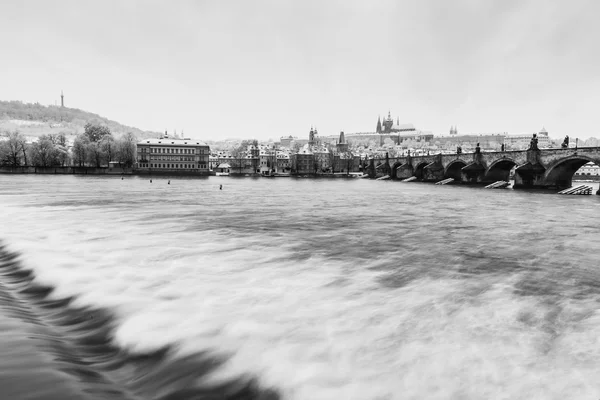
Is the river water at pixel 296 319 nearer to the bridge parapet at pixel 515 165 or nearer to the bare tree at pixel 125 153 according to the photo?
the bridge parapet at pixel 515 165

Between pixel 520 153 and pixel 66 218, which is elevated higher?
pixel 520 153

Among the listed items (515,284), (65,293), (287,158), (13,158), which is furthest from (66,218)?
(287,158)

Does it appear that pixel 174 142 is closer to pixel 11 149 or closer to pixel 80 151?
pixel 80 151

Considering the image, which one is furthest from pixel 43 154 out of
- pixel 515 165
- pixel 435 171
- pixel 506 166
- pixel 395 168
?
pixel 515 165

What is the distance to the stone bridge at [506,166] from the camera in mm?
61062

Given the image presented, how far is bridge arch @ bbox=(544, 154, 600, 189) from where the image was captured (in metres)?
61.4

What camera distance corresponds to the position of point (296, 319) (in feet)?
25.2

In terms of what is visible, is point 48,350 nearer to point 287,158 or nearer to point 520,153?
point 520,153

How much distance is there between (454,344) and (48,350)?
5961 millimetres

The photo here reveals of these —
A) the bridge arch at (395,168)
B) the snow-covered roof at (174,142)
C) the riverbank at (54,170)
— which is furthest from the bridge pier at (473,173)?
the riverbank at (54,170)

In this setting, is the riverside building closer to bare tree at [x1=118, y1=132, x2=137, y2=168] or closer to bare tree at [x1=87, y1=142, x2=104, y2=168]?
bare tree at [x1=118, y1=132, x2=137, y2=168]

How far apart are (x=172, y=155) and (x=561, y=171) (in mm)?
111577

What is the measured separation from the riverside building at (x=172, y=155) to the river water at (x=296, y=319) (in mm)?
128009

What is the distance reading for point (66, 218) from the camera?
858 inches
